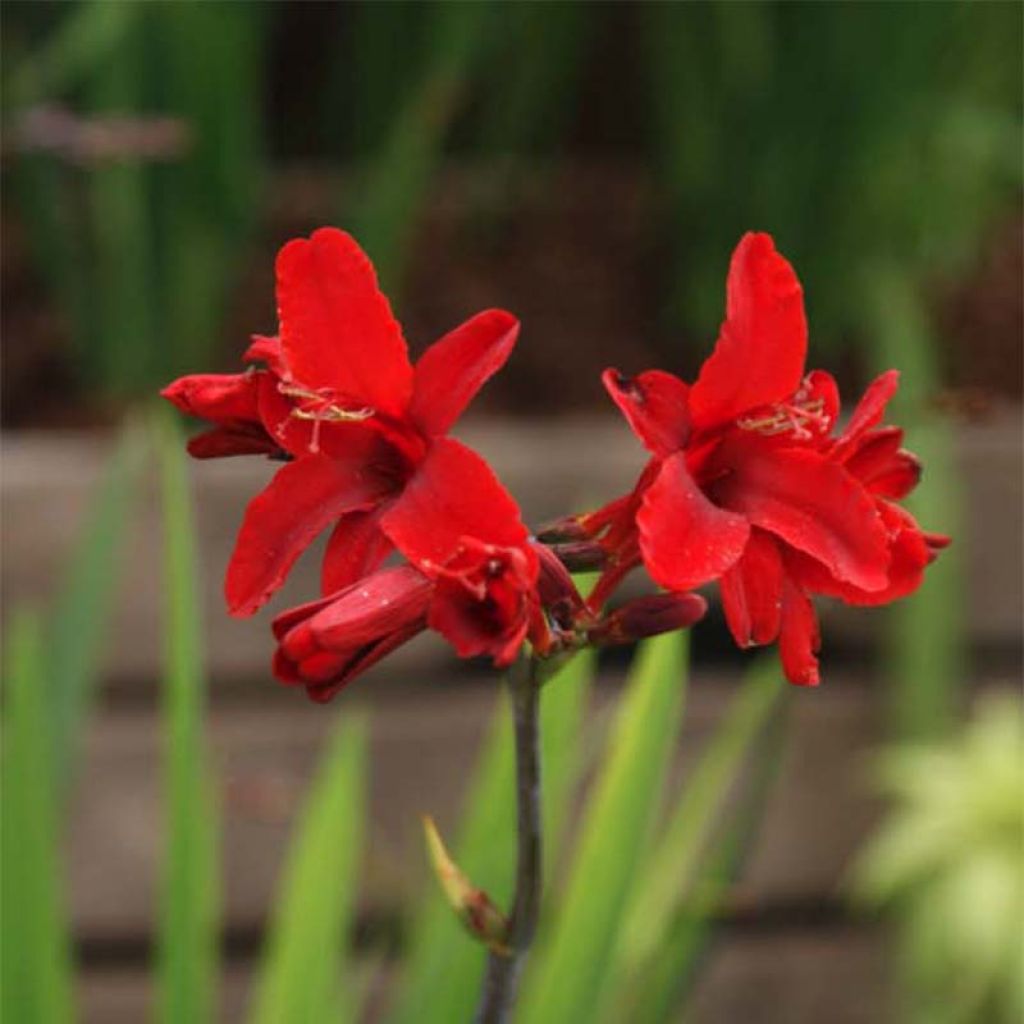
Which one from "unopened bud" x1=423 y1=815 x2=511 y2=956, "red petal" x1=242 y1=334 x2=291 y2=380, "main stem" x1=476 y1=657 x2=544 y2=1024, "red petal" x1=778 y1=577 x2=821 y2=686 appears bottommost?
"unopened bud" x1=423 y1=815 x2=511 y2=956

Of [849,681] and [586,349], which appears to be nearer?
[849,681]

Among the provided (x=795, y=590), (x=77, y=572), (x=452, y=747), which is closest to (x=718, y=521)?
(x=795, y=590)

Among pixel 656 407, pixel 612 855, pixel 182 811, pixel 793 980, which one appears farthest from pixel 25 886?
pixel 793 980

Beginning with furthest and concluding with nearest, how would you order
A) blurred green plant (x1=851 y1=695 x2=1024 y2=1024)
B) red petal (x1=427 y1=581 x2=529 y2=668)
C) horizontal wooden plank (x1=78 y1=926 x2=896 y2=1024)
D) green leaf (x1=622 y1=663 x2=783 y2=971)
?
1. horizontal wooden plank (x1=78 y1=926 x2=896 y2=1024)
2. blurred green plant (x1=851 y1=695 x2=1024 y2=1024)
3. green leaf (x1=622 y1=663 x2=783 y2=971)
4. red petal (x1=427 y1=581 x2=529 y2=668)

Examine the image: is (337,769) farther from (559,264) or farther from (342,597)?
(559,264)

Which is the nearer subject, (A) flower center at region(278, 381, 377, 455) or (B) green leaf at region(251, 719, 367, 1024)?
(A) flower center at region(278, 381, 377, 455)

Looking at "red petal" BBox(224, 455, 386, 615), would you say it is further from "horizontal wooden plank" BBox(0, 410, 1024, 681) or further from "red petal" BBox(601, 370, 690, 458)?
"horizontal wooden plank" BBox(0, 410, 1024, 681)

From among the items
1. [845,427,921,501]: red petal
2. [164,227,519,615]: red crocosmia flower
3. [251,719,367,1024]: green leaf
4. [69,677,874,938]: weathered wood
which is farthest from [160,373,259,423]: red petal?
[69,677,874,938]: weathered wood

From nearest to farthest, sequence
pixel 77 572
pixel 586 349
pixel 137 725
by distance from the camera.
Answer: pixel 77 572 → pixel 137 725 → pixel 586 349

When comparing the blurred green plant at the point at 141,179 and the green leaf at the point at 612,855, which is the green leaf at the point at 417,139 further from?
the green leaf at the point at 612,855
